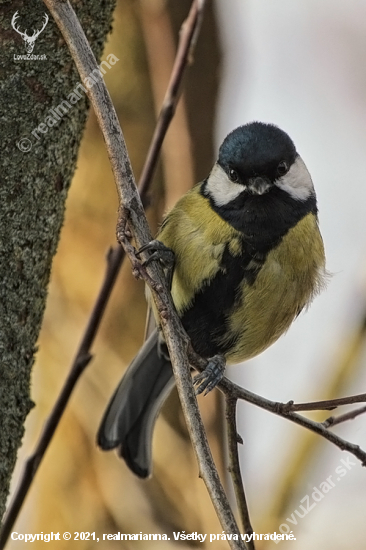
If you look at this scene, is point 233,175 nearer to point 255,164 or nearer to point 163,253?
point 255,164

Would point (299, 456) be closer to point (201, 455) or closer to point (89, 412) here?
point (89, 412)

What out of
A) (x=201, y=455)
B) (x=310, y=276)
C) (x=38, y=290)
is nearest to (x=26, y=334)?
(x=38, y=290)

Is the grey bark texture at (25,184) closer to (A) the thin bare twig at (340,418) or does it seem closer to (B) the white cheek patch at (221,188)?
(B) the white cheek patch at (221,188)

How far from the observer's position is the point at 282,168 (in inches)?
63.1

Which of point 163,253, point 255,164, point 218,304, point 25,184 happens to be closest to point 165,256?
point 163,253

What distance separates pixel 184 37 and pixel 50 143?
492 mm

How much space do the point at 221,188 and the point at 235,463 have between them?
0.69 m

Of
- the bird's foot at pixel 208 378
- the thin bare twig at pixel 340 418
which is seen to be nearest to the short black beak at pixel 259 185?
the bird's foot at pixel 208 378

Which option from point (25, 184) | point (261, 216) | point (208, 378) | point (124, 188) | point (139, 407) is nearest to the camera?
point (124, 188)

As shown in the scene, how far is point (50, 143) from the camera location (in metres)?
1.25

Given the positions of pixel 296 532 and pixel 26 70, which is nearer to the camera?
pixel 26 70

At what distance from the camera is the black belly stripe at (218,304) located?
158cm

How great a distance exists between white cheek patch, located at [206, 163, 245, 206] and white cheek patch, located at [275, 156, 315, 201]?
103 millimetres

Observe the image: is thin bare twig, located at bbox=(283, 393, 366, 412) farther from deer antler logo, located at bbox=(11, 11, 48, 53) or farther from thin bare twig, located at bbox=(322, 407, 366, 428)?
deer antler logo, located at bbox=(11, 11, 48, 53)
